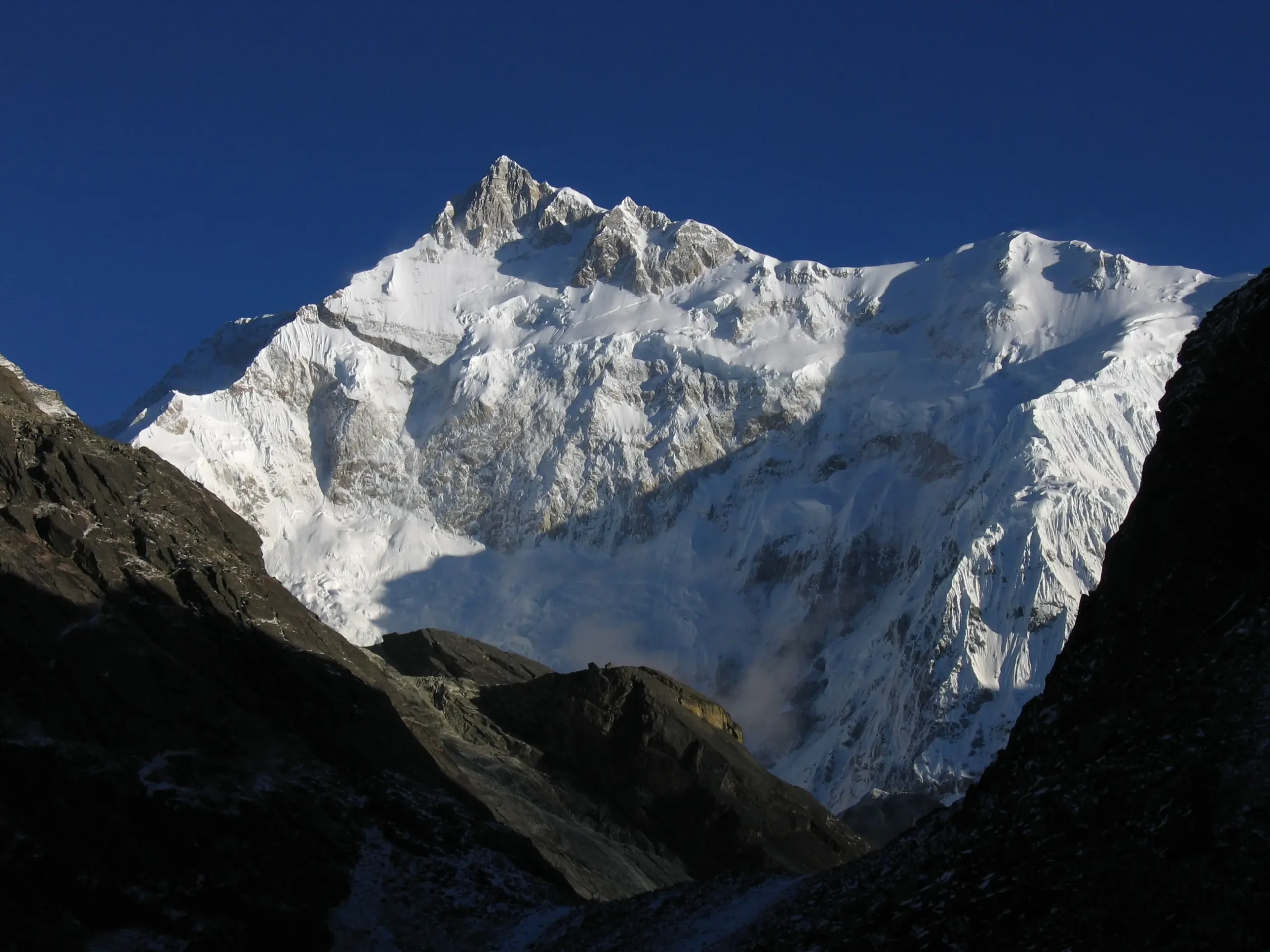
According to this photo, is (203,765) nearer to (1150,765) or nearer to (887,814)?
(1150,765)

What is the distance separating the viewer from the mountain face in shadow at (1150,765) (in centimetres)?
2514

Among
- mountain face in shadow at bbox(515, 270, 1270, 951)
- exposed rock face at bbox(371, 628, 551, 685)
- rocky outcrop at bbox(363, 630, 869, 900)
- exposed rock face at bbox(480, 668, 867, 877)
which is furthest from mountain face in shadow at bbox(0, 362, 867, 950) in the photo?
exposed rock face at bbox(371, 628, 551, 685)

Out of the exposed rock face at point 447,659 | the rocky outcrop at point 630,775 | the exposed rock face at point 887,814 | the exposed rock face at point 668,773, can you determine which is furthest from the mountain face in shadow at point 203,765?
the exposed rock face at point 887,814

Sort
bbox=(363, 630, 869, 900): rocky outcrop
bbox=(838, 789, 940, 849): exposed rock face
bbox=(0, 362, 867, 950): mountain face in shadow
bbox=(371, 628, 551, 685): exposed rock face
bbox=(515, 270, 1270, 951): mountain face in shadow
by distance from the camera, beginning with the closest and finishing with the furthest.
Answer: bbox=(515, 270, 1270, 951): mountain face in shadow → bbox=(0, 362, 867, 950): mountain face in shadow → bbox=(363, 630, 869, 900): rocky outcrop → bbox=(371, 628, 551, 685): exposed rock face → bbox=(838, 789, 940, 849): exposed rock face

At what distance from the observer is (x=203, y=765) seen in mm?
46906

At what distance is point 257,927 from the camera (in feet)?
139

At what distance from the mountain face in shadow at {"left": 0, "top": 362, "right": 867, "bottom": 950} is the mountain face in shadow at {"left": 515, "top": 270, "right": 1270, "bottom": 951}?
1456 centimetres

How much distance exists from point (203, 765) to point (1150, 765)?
29521 mm

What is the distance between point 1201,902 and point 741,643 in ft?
546

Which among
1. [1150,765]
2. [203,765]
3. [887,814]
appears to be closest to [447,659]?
[887,814]

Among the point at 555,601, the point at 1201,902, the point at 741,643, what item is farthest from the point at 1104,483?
the point at 1201,902

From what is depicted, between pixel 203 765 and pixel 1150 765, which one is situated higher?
pixel 203 765

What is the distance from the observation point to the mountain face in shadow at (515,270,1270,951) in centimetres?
2514

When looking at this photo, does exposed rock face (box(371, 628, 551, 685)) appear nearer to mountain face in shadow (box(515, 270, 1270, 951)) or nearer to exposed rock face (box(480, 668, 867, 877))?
exposed rock face (box(480, 668, 867, 877))
